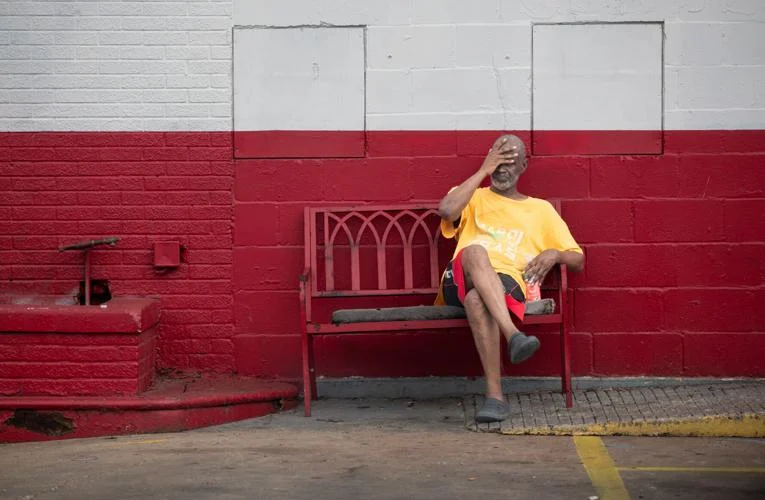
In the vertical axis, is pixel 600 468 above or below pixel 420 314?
below

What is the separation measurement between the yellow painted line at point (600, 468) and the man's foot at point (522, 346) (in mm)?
532

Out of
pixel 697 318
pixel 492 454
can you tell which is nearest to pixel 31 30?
pixel 492 454

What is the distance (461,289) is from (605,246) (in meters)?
1.23

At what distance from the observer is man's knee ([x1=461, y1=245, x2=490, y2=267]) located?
7184 millimetres

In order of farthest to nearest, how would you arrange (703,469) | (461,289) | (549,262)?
(549,262), (461,289), (703,469)

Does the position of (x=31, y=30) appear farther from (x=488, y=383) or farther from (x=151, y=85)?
(x=488, y=383)

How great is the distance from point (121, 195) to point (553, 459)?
336cm

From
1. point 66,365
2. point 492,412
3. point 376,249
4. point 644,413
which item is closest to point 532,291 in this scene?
point 492,412

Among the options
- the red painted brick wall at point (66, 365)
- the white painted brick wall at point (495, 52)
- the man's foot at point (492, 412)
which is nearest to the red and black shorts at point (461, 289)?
the man's foot at point (492, 412)

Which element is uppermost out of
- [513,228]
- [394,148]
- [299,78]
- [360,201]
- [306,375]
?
[299,78]

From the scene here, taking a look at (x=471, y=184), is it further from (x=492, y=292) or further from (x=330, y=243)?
(x=330, y=243)

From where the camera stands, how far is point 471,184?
24.5ft

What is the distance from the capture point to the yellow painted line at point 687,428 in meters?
7.02

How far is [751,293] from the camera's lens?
8.03 m
